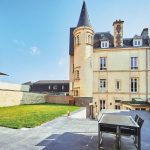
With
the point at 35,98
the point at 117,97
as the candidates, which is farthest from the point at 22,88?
the point at 117,97

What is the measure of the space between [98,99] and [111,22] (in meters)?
12.7

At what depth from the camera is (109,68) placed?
28688 millimetres

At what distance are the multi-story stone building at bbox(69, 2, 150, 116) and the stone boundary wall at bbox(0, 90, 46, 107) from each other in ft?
18.9

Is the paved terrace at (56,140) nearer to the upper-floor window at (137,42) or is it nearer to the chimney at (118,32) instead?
the chimney at (118,32)

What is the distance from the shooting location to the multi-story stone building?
2727 cm

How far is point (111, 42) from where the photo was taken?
1176 inches

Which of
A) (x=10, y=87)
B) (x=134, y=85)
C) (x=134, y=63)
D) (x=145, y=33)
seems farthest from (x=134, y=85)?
(x=10, y=87)

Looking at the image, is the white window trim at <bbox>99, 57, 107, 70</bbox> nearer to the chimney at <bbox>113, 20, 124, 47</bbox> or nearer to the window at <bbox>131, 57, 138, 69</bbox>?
the chimney at <bbox>113, 20, 124, 47</bbox>

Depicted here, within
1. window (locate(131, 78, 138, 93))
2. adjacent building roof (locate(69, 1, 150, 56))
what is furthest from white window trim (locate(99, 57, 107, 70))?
window (locate(131, 78, 138, 93))

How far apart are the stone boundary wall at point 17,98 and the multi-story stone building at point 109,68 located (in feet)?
18.9

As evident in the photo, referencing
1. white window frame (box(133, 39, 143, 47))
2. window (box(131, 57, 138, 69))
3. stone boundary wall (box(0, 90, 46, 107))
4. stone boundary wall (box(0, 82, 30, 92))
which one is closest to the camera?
stone boundary wall (box(0, 90, 46, 107))

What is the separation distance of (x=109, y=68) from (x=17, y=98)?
1456cm

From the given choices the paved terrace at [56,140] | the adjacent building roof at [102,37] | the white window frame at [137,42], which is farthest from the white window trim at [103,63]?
the paved terrace at [56,140]

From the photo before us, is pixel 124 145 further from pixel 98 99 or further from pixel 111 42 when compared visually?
pixel 111 42
